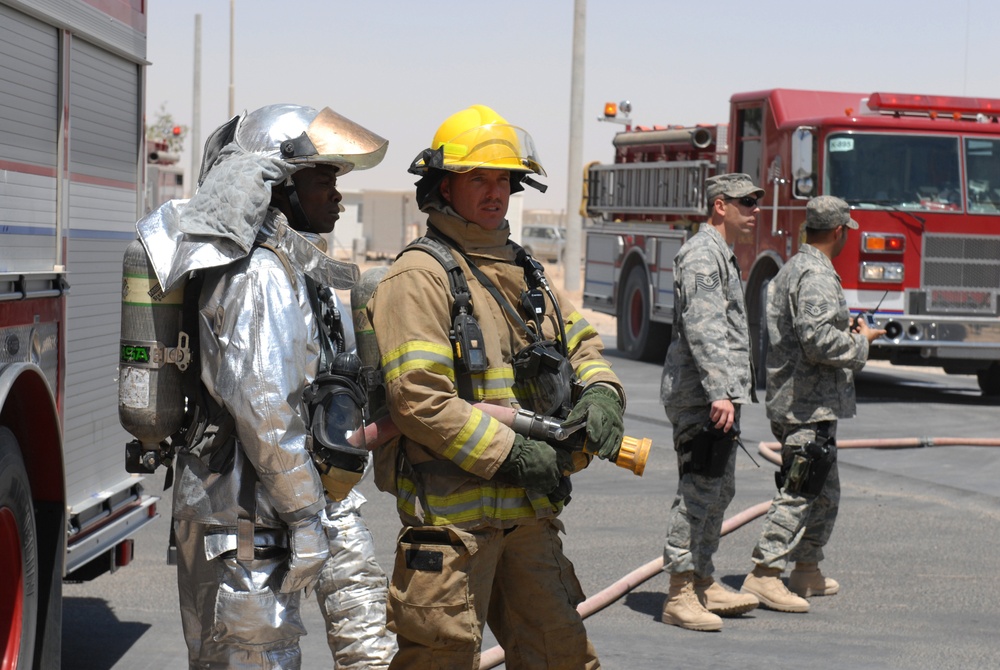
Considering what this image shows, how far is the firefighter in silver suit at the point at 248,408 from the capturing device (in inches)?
135

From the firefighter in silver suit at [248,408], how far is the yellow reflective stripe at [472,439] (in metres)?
0.37

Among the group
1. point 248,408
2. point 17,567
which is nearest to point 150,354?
point 248,408

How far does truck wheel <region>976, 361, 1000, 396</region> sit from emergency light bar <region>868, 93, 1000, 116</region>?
2.78 meters

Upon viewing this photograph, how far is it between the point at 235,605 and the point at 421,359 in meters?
0.81

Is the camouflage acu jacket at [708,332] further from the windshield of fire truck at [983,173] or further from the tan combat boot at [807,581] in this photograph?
the windshield of fire truck at [983,173]

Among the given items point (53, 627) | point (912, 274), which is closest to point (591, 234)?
point (912, 274)

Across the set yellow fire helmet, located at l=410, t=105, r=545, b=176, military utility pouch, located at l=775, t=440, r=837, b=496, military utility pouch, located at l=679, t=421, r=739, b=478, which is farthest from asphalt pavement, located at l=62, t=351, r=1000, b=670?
yellow fire helmet, located at l=410, t=105, r=545, b=176

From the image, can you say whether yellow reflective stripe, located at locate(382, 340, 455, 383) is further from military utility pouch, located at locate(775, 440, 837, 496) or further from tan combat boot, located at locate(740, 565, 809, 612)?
tan combat boot, located at locate(740, 565, 809, 612)

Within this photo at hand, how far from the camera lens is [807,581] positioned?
21.8 ft

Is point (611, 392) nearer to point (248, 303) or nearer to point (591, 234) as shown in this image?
point (248, 303)

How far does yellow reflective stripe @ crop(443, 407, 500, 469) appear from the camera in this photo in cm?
375

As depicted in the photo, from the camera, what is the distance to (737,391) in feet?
19.4

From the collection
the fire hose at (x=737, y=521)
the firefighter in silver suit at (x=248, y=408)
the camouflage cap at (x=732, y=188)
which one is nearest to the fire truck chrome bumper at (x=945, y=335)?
the fire hose at (x=737, y=521)

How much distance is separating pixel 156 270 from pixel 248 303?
0.89 feet
